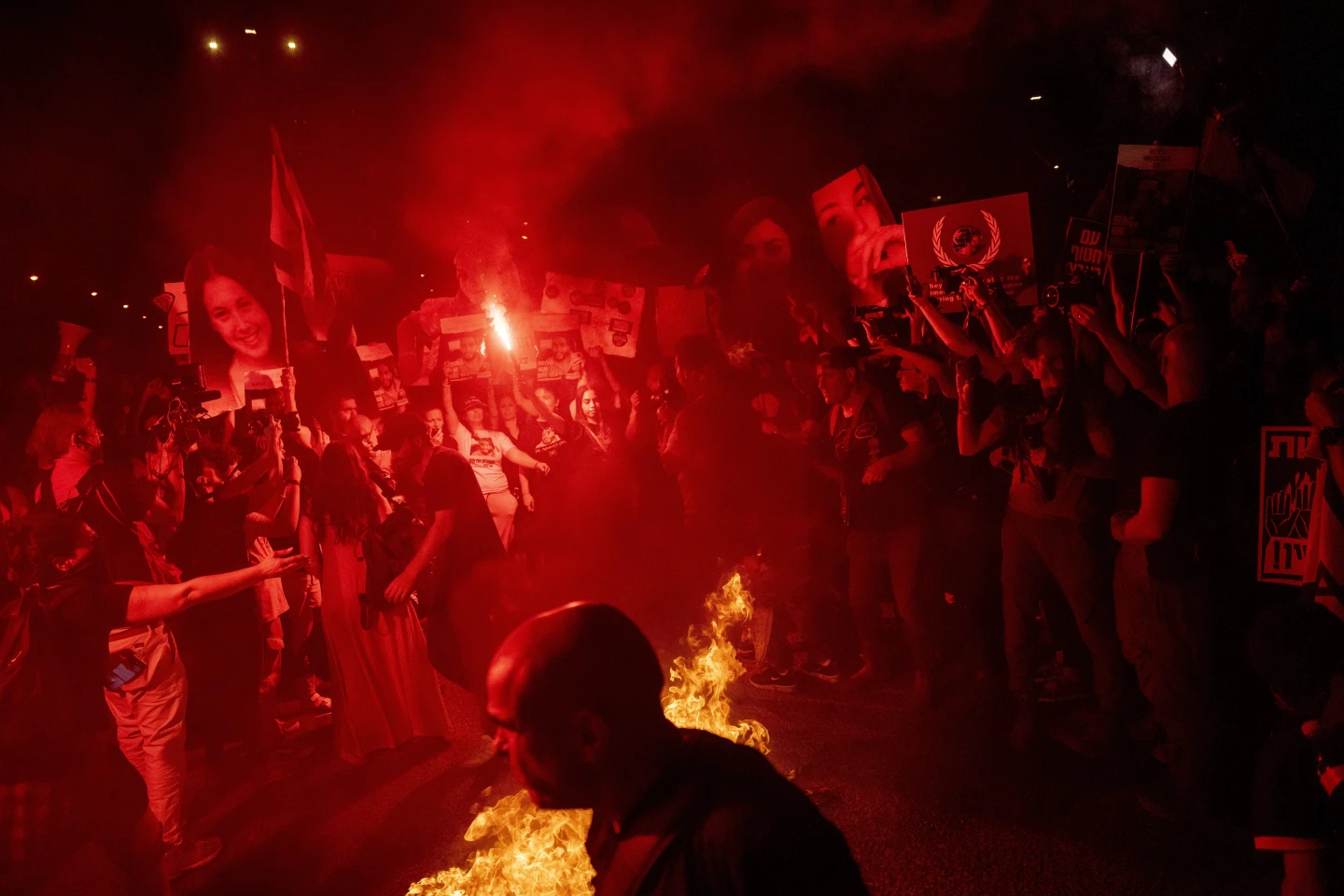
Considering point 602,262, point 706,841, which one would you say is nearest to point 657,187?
point 602,262

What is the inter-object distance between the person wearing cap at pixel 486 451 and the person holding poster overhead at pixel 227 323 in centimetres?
154

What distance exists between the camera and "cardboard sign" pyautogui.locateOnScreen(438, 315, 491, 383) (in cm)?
705

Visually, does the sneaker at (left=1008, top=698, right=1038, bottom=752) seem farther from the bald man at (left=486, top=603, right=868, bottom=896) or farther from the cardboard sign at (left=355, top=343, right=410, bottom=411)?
the cardboard sign at (left=355, top=343, right=410, bottom=411)

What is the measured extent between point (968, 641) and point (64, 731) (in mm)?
6036

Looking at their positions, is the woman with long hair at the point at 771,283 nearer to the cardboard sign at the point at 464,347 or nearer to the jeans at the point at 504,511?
the cardboard sign at the point at 464,347

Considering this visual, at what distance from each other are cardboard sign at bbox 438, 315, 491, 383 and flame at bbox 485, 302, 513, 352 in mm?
69

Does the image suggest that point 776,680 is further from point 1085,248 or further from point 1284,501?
point 1085,248

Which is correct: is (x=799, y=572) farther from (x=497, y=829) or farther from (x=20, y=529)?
(x=20, y=529)

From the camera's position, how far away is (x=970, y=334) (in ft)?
19.9

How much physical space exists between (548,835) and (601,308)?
203 inches

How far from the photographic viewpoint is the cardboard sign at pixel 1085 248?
213 inches

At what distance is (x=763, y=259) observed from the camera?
768cm

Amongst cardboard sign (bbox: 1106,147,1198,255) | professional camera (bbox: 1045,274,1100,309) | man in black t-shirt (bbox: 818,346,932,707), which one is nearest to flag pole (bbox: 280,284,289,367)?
man in black t-shirt (bbox: 818,346,932,707)

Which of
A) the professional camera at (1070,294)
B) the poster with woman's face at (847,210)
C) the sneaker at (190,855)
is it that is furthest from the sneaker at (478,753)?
the poster with woman's face at (847,210)
